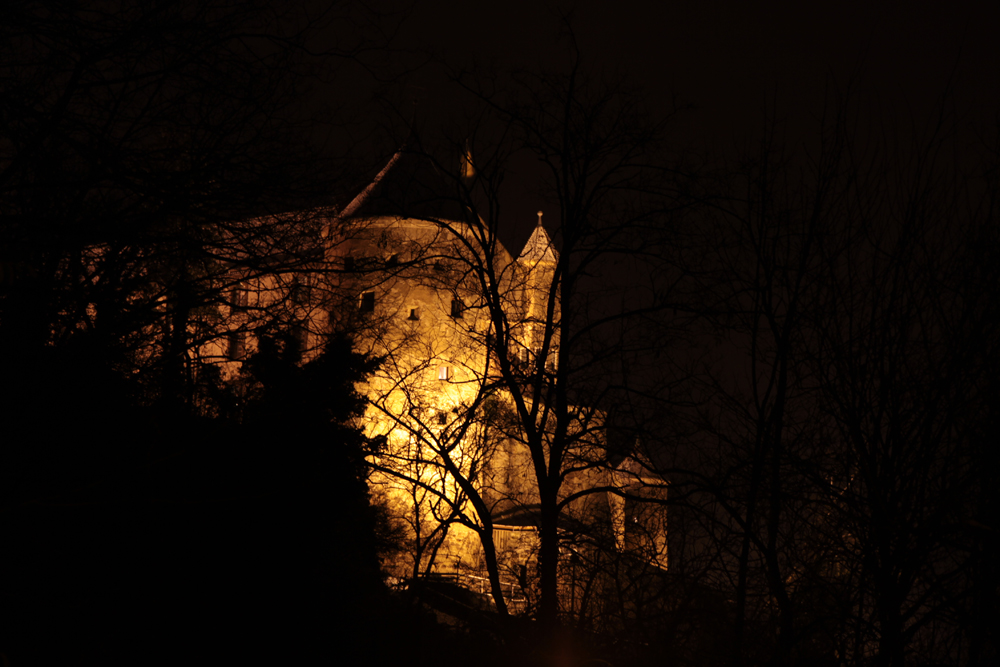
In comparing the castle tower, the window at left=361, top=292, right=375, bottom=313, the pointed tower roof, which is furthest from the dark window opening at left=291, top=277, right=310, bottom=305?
the pointed tower roof

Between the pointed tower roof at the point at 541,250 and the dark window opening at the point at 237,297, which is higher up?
the pointed tower roof at the point at 541,250

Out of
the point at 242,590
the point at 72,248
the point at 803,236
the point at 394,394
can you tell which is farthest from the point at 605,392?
the point at 394,394

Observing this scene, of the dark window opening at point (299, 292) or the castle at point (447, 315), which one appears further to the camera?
the castle at point (447, 315)

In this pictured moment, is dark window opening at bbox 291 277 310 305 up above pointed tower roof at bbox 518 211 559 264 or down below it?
below

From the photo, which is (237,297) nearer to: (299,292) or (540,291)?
(299,292)

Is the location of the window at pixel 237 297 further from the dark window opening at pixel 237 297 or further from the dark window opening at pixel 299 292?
the dark window opening at pixel 299 292

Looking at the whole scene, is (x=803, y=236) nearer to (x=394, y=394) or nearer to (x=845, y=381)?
(x=845, y=381)

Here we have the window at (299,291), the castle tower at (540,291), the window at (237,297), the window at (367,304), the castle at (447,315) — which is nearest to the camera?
the window at (237,297)

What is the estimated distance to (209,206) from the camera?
4.67 metres

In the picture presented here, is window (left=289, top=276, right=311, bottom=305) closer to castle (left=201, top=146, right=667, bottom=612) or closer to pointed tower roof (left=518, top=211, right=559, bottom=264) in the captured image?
castle (left=201, top=146, right=667, bottom=612)

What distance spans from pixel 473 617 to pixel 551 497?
6116 mm

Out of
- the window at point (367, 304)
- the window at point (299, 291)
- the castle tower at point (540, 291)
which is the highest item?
the castle tower at point (540, 291)

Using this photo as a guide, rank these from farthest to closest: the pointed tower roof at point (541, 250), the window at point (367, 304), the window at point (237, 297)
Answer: the pointed tower roof at point (541, 250) → the window at point (367, 304) → the window at point (237, 297)

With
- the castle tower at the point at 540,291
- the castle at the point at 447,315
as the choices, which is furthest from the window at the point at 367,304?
A: the castle tower at the point at 540,291
